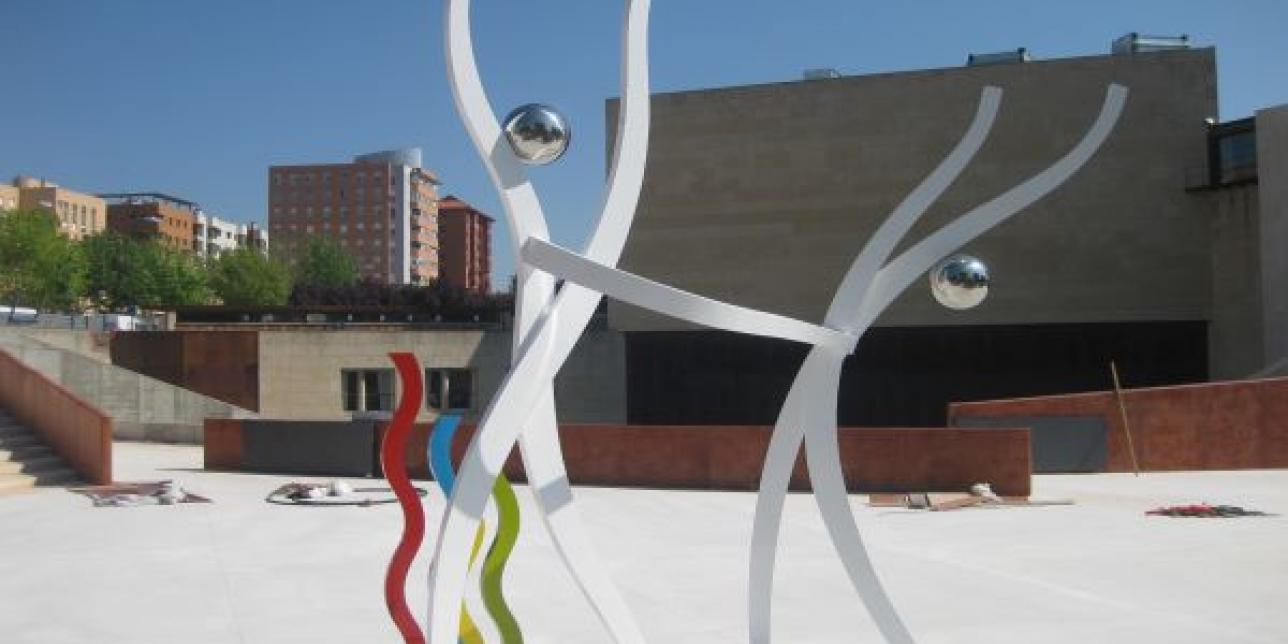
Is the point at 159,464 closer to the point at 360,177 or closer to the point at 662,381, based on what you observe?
the point at 662,381

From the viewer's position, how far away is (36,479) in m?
19.0

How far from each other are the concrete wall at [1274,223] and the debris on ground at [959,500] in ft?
50.8

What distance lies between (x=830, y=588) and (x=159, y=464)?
1719 centimetres

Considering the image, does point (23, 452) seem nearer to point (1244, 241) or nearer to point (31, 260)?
point (1244, 241)

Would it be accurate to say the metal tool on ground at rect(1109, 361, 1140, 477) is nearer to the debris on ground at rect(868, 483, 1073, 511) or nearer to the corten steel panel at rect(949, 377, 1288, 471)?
the corten steel panel at rect(949, 377, 1288, 471)

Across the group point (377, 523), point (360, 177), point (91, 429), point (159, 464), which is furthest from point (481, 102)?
point (360, 177)

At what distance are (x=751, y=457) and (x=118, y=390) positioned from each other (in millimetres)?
20063

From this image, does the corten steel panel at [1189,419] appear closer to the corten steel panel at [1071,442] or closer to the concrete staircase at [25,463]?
the corten steel panel at [1071,442]

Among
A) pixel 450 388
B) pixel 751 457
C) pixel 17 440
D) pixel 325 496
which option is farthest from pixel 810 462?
pixel 450 388

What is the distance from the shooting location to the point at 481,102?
6723 mm

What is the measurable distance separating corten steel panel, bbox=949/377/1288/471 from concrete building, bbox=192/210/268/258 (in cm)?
12959

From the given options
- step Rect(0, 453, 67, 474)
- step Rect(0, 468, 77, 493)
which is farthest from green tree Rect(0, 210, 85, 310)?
step Rect(0, 468, 77, 493)

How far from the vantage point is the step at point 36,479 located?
1838 centimetres

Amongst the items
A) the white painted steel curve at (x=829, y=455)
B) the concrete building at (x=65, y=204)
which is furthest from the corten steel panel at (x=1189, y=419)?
Result: the concrete building at (x=65, y=204)
